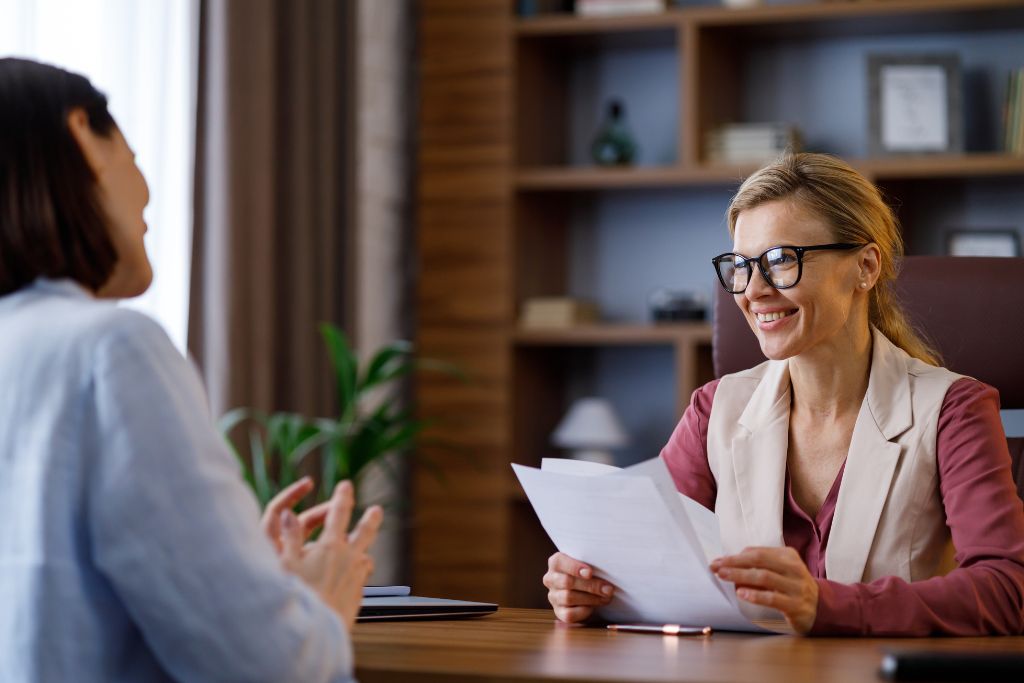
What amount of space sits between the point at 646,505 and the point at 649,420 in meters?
3.02

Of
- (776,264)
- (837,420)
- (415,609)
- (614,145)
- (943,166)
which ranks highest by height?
(614,145)

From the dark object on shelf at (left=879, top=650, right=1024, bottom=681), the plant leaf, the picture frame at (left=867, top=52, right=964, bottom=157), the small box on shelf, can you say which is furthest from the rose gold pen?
the picture frame at (left=867, top=52, right=964, bottom=157)

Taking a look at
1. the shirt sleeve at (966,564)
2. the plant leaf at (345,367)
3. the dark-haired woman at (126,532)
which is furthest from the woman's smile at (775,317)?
the plant leaf at (345,367)

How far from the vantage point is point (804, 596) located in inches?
56.0

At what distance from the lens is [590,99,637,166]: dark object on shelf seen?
4.20 metres

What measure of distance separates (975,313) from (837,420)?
0.91 feet

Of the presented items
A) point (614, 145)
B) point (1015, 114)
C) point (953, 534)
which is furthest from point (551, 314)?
point (953, 534)

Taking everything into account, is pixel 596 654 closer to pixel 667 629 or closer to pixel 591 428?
pixel 667 629

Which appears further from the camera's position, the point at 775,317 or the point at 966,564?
the point at 775,317

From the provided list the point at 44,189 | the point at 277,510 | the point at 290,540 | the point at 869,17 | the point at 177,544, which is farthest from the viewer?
the point at 869,17

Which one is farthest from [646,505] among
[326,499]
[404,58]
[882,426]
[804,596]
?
[404,58]

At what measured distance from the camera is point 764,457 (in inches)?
75.2

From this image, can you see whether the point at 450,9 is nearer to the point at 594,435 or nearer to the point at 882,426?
the point at 594,435

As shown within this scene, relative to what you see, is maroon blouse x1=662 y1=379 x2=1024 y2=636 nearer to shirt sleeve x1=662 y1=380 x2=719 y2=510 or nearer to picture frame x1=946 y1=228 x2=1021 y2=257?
shirt sleeve x1=662 y1=380 x2=719 y2=510
